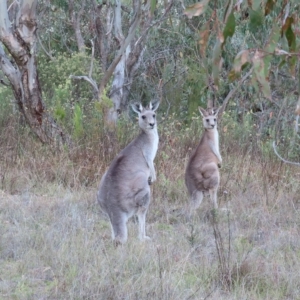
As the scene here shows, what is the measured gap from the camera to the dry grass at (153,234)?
4.88 meters

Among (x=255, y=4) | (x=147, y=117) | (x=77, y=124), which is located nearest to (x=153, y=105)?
(x=147, y=117)

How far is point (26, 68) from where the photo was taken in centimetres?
938

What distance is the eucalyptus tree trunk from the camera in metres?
9.12

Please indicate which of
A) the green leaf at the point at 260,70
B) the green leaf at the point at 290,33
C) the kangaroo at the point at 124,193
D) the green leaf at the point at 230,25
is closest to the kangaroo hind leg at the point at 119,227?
the kangaroo at the point at 124,193

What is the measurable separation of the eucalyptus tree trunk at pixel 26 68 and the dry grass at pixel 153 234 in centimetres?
34

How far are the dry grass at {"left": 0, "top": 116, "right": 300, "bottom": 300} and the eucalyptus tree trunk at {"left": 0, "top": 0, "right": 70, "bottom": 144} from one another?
1.11 feet

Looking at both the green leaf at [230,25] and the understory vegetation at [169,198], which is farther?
the understory vegetation at [169,198]

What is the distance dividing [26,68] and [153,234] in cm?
382

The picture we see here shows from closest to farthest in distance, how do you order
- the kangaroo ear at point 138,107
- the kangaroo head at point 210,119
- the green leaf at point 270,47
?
the green leaf at point 270,47, the kangaroo ear at point 138,107, the kangaroo head at point 210,119

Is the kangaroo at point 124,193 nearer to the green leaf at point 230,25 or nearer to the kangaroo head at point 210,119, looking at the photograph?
the kangaroo head at point 210,119

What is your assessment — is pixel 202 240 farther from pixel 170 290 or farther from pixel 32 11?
pixel 32 11

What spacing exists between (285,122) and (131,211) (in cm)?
483

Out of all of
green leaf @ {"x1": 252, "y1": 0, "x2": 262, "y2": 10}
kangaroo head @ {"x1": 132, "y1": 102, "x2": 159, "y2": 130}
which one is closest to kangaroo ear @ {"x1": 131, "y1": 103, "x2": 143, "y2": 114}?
kangaroo head @ {"x1": 132, "y1": 102, "x2": 159, "y2": 130}

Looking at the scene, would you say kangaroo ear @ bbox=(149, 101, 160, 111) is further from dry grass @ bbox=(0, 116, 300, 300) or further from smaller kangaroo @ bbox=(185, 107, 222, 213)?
dry grass @ bbox=(0, 116, 300, 300)
